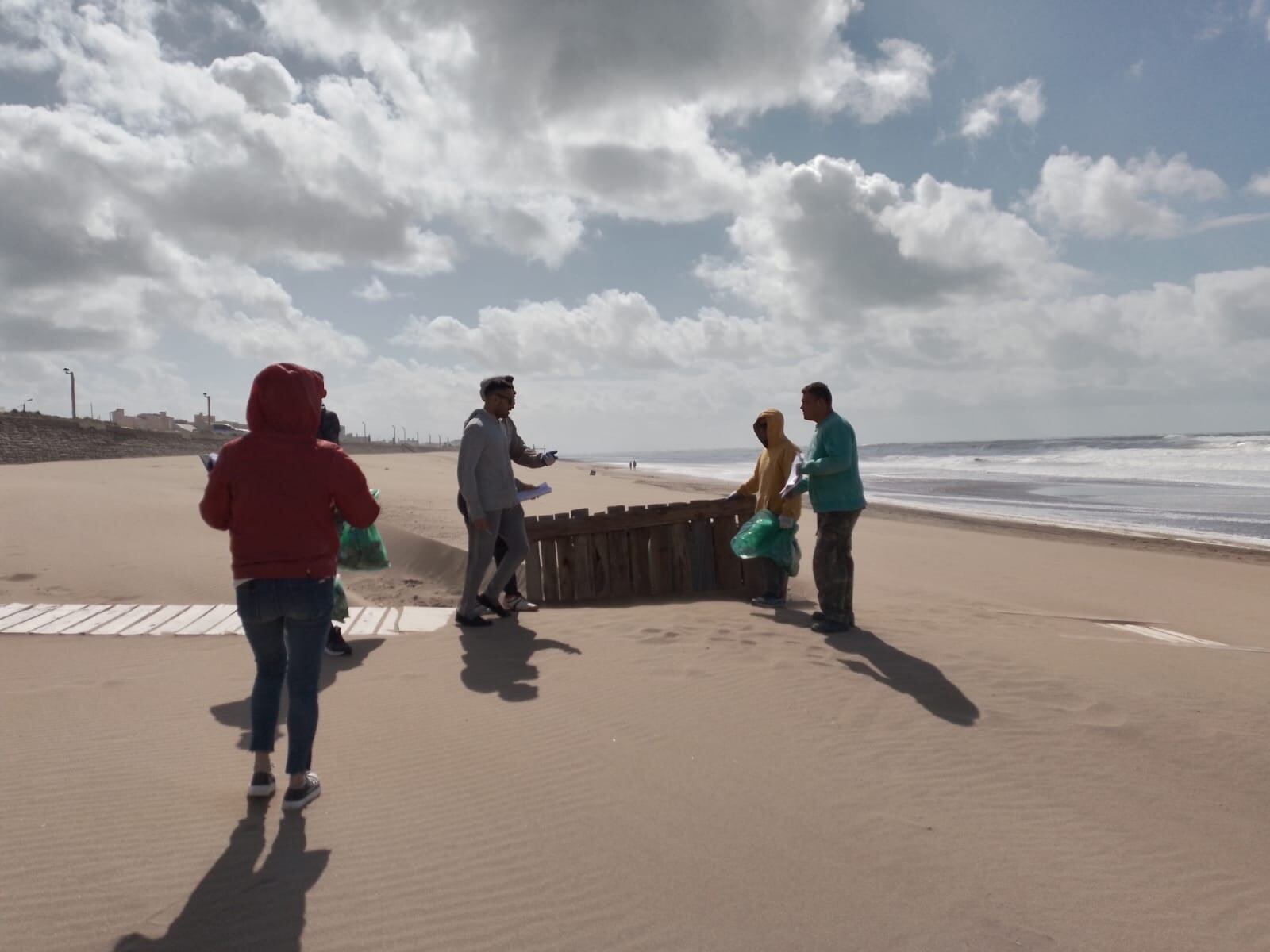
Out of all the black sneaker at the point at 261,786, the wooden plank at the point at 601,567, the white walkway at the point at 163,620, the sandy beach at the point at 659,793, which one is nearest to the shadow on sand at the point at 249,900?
the sandy beach at the point at 659,793

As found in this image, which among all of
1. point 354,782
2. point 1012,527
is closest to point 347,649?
point 354,782

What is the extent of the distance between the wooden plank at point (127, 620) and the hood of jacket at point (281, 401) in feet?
15.4

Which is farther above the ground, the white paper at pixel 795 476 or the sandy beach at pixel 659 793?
the white paper at pixel 795 476

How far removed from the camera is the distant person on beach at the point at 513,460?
21.0 feet

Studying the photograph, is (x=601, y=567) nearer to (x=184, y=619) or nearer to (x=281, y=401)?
(x=184, y=619)

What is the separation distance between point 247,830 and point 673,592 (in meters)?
5.26

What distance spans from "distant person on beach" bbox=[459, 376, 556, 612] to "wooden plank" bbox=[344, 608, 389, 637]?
112 cm

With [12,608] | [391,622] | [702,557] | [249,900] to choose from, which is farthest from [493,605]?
[12,608]

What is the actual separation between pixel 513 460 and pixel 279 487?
140 inches

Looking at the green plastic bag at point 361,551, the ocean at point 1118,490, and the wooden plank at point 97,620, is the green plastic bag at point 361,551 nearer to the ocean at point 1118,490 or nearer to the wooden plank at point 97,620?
the wooden plank at point 97,620

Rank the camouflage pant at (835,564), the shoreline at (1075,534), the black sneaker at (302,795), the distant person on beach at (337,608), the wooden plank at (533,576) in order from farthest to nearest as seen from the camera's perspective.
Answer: the shoreline at (1075,534) < the wooden plank at (533,576) < the camouflage pant at (835,564) < the distant person on beach at (337,608) < the black sneaker at (302,795)

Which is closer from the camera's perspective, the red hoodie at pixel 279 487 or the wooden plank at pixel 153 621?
the red hoodie at pixel 279 487

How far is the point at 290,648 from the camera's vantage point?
10.6 ft

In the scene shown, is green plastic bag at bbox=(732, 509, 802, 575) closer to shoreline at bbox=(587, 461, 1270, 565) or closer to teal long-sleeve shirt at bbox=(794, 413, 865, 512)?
teal long-sleeve shirt at bbox=(794, 413, 865, 512)
